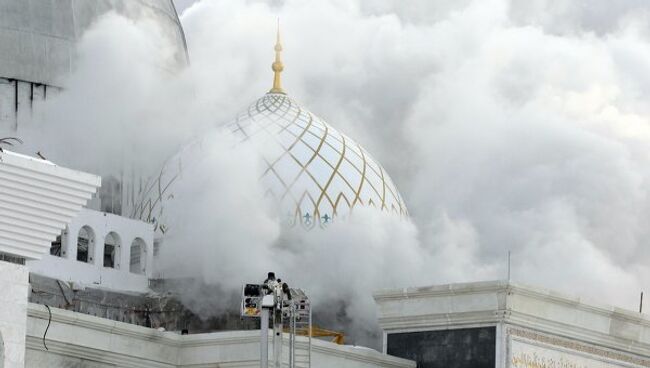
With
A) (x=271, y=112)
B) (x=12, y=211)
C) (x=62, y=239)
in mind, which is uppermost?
(x=271, y=112)

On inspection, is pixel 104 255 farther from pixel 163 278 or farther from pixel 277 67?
pixel 277 67

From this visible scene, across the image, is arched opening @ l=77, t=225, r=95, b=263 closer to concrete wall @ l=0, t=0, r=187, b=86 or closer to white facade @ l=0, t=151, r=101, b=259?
concrete wall @ l=0, t=0, r=187, b=86

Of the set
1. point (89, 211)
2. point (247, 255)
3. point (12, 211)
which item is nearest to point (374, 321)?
point (247, 255)

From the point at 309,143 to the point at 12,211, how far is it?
1468cm

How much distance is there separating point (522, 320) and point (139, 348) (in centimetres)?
572

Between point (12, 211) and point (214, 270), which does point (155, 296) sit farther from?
point (12, 211)

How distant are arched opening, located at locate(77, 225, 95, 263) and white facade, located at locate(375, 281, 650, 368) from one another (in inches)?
211

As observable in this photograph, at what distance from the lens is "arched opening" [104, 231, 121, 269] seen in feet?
135

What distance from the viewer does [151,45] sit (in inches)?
1784

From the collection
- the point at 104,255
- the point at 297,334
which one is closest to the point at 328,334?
the point at 297,334

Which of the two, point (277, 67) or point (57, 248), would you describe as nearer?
point (57, 248)

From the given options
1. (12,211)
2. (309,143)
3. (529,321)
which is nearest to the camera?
(12,211)

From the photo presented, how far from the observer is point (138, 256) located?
42.0m

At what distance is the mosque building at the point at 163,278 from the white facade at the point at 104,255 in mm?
34
